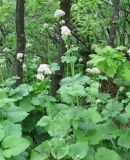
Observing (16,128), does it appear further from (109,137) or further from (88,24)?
(88,24)

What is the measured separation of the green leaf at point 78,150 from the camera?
244cm

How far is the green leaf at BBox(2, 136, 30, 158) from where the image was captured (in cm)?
235

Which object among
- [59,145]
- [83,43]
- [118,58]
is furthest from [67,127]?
[83,43]

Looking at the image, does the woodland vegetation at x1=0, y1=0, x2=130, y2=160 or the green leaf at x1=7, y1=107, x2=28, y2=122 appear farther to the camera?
the green leaf at x1=7, y1=107, x2=28, y2=122

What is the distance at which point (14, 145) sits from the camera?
2400 millimetres

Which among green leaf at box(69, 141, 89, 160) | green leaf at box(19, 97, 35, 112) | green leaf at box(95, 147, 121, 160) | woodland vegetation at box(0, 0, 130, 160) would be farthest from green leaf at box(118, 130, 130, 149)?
green leaf at box(19, 97, 35, 112)

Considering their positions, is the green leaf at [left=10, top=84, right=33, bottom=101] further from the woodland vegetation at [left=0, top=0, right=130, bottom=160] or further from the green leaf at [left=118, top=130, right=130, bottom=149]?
the green leaf at [left=118, top=130, right=130, bottom=149]

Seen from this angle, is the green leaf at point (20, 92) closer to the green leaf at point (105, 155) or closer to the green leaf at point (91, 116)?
the green leaf at point (91, 116)

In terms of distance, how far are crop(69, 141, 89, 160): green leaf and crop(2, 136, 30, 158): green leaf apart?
0.26 meters

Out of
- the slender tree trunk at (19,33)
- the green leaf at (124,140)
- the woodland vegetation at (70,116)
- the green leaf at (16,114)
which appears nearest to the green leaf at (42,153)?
the woodland vegetation at (70,116)

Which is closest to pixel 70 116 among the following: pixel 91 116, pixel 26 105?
pixel 91 116

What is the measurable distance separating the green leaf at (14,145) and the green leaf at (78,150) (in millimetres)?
263

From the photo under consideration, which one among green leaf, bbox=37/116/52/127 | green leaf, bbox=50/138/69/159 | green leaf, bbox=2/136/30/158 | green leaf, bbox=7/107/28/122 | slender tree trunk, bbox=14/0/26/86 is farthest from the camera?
slender tree trunk, bbox=14/0/26/86

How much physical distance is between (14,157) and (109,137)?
2.01 feet
